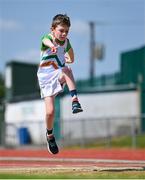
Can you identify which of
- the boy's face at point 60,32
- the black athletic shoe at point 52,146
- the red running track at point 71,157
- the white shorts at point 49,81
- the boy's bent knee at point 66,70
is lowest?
the red running track at point 71,157

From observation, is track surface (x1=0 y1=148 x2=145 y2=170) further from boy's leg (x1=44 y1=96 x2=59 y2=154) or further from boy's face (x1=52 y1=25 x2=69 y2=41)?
boy's face (x1=52 y1=25 x2=69 y2=41)

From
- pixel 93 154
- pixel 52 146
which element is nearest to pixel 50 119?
pixel 52 146

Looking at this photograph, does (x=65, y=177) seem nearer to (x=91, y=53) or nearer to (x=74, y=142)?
(x=74, y=142)

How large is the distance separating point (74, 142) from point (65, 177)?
2113cm

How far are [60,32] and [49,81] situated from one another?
736mm

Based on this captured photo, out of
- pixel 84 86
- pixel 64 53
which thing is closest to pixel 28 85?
pixel 84 86

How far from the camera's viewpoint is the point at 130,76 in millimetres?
37875

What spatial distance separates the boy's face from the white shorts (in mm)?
465

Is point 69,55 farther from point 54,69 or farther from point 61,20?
point 61,20

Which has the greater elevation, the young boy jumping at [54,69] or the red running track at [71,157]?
the young boy jumping at [54,69]

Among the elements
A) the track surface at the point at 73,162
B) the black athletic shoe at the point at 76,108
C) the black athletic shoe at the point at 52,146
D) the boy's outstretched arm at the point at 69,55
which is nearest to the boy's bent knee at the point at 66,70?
the boy's outstretched arm at the point at 69,55

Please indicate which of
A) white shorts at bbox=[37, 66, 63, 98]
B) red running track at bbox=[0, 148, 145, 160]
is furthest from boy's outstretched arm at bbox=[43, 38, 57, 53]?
red running track at bbox=[0, 148, 145, 160]

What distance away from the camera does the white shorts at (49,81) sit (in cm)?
831

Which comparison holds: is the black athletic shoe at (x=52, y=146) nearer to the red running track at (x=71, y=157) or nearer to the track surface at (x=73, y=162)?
the track surface at (x=73, y=162)
